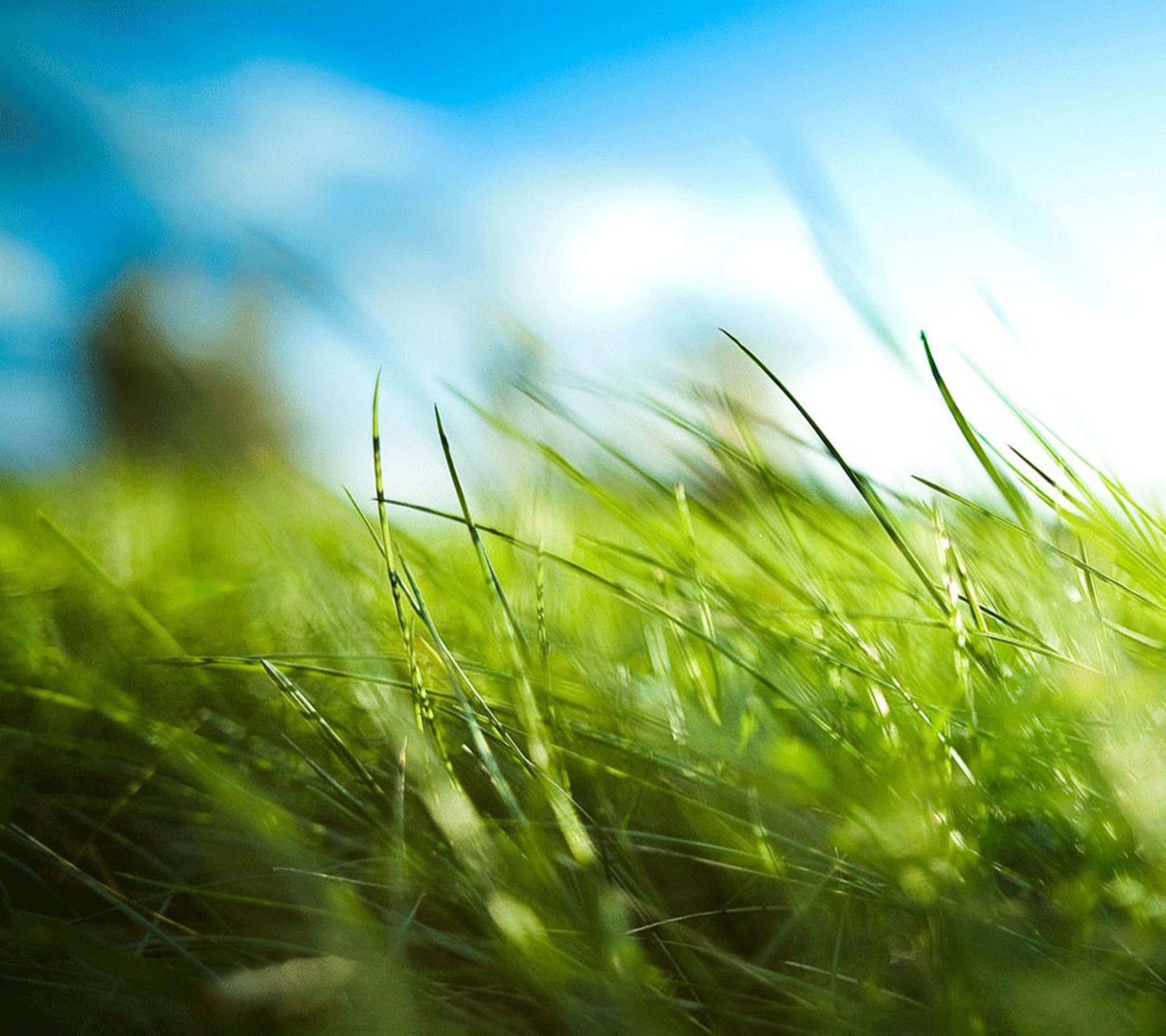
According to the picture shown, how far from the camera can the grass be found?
1.11 feet

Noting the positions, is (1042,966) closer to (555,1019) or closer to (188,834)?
(555,1019)

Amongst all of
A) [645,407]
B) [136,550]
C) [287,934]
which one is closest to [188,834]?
[287,934]

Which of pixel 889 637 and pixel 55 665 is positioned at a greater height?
pixel 889 637

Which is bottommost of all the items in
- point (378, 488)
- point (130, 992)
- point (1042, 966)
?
point (130, 992)

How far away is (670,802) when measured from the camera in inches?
19.2

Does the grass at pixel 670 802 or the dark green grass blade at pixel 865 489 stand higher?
the dark green grass blade at pixel 865 489

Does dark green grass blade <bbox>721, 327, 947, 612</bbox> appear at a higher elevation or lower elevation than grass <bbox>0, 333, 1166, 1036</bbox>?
higher

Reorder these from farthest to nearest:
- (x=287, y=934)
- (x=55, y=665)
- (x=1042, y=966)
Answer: (x=55, y=665) < (x=287, y=934) < (x=1042, y=966)

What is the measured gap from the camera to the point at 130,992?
0.36 metres

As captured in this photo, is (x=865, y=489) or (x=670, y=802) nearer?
(x=865, y=489)

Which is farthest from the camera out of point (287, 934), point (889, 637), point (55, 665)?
point (55, 665)

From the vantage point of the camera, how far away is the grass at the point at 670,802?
0.34m

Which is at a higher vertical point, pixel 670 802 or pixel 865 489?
pixel 865 489

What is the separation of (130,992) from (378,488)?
9.1 inches
